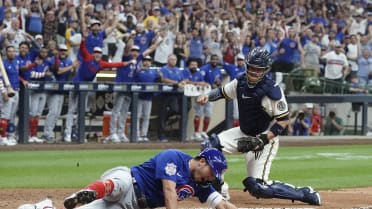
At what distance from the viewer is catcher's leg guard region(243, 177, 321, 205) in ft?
31.4

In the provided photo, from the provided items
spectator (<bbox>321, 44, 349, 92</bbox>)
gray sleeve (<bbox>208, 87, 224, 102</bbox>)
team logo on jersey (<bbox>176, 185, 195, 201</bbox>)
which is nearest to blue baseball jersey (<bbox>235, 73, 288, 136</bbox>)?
gray sleeve (<bbox>208, 87, 224, 102</bbox>)

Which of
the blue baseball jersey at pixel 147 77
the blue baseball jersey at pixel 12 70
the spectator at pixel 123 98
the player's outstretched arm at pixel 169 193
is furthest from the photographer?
the blue baseball jersey at pixel 147 77

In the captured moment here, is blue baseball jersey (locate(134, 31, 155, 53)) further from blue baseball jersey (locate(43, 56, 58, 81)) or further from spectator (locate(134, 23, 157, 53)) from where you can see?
blue baseball jersey (locate(43, 56, 58, 81))

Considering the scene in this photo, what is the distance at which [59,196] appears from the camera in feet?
33.0

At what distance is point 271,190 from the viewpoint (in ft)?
31.5

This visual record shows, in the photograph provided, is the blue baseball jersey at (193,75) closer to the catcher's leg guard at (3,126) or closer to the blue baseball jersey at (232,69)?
the blue baseball jersey at (232,69)

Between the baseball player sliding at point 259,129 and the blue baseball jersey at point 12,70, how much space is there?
25.6 feet

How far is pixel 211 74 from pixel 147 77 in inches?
63.8

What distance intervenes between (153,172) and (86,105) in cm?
1164

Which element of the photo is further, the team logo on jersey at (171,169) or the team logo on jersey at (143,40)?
the team logo on jersey at (143,40)

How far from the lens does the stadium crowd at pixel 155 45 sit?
1761cm

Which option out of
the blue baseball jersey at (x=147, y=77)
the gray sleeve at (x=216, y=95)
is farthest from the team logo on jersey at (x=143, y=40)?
the gray sleeve at (x=216, y=95)

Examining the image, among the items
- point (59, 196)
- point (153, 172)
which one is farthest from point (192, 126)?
point (153, 172)

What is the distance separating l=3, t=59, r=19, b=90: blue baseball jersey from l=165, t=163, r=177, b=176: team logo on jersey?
33.9 feet
